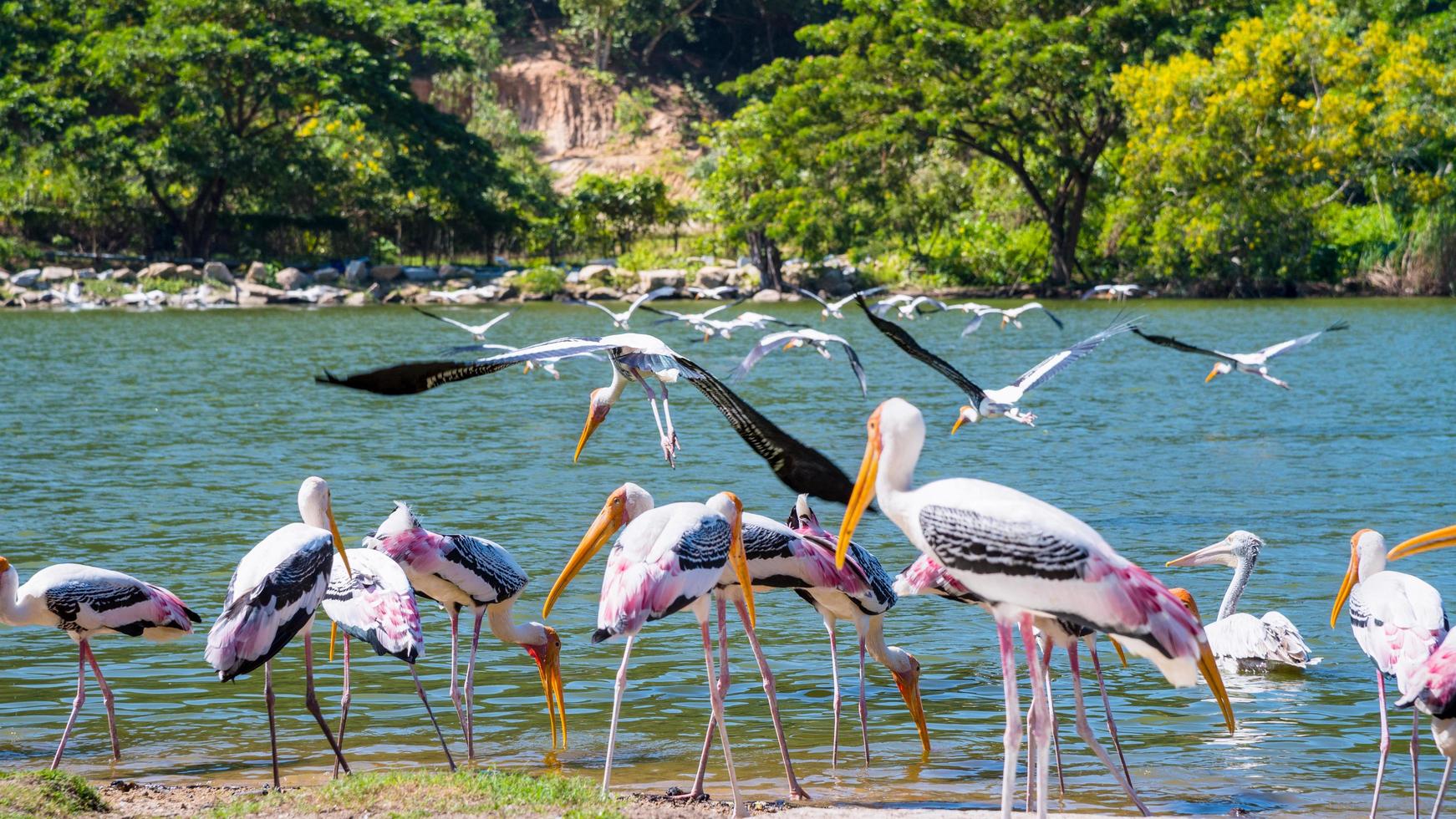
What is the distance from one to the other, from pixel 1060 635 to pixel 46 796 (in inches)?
140

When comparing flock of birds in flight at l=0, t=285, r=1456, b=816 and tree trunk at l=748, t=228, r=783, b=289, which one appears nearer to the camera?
flock of birds in flight at l=0, t=285, r=1456, b=816

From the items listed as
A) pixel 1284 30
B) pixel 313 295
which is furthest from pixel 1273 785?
pixel 313 295

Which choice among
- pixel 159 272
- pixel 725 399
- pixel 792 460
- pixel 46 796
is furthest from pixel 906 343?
pixel 159 272

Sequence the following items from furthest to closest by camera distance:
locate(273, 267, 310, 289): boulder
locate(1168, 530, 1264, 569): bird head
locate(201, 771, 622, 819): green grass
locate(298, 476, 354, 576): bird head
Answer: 1. locate(273, 267, 310, 289): boulder
2. locate(1168, 530, 1264, 569): bird head
3. locate(298, 476, 354, 576): bird head
4. locate(201, 771, 622, 819): green grass

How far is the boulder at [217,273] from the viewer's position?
1965 inches

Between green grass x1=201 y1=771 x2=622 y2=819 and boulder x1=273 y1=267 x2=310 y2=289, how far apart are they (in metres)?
45.4

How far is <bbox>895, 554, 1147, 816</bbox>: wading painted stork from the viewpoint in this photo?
628cm

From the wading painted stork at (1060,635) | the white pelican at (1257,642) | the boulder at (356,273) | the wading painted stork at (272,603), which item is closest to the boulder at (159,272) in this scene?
the boulder at (356,273)

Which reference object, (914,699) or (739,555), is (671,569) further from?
(914,699)

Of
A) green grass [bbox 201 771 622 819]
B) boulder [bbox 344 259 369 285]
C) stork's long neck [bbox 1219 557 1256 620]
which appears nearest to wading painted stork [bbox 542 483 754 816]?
green grass [bbox 201 771 622 819]

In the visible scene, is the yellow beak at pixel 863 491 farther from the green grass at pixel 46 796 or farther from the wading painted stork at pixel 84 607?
the wading painted stork at pixel 84 607

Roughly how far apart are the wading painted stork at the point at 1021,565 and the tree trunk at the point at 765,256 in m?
45.8

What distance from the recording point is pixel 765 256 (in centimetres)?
5228

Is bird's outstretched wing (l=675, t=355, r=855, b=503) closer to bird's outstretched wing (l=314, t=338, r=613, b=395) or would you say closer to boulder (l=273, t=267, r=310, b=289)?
bird's outstretched wing (l=314, t=338, r=613, b=395)
